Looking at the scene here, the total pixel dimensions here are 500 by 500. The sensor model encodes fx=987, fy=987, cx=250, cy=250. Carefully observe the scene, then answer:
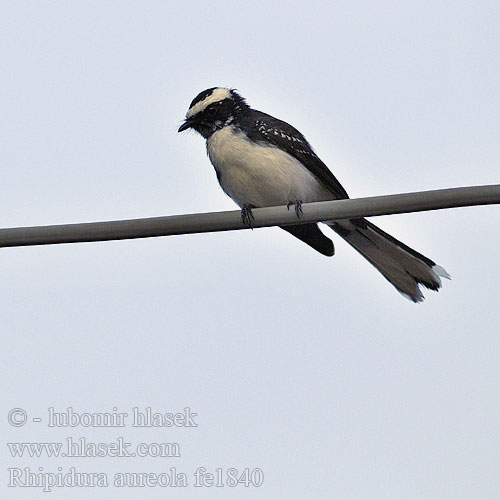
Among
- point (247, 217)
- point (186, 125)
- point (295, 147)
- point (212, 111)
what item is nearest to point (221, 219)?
point (247, 217)

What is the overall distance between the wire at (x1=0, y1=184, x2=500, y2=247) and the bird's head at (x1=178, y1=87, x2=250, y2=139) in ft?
10.9

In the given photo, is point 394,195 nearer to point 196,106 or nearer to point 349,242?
point 349,242

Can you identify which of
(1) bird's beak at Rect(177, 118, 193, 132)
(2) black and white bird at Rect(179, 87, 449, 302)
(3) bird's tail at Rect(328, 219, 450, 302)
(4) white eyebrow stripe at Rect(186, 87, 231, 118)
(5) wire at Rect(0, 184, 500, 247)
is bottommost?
(5) wire at Rect(0, 184, 500, 247)

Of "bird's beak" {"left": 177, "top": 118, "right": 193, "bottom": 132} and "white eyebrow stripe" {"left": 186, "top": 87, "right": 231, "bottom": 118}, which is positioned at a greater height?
"white eyebrow stripe" {"left": 186, "top": 87, "right": 231, "bottom": 118}

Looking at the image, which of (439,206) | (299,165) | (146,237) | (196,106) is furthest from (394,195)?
(196,106)

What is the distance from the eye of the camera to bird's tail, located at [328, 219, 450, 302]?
694 centimetres

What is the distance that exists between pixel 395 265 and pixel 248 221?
288cm

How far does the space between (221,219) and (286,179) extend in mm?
2804

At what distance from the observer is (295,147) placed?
7.56m

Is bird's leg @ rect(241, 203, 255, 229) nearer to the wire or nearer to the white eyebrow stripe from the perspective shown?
the wire

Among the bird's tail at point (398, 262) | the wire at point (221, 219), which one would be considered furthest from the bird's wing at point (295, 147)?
the wire at point (221, 219)

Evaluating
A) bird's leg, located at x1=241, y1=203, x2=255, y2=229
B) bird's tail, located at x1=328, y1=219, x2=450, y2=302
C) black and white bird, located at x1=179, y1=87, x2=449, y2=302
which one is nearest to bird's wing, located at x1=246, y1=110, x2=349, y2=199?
black and white bird, located at x1=179, y1=87, x2=449, y2=302

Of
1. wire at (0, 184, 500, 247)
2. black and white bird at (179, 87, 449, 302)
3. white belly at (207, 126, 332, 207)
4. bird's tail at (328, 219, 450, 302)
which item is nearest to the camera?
wire at (0, 184, 500, 247)

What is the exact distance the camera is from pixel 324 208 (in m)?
4.54
